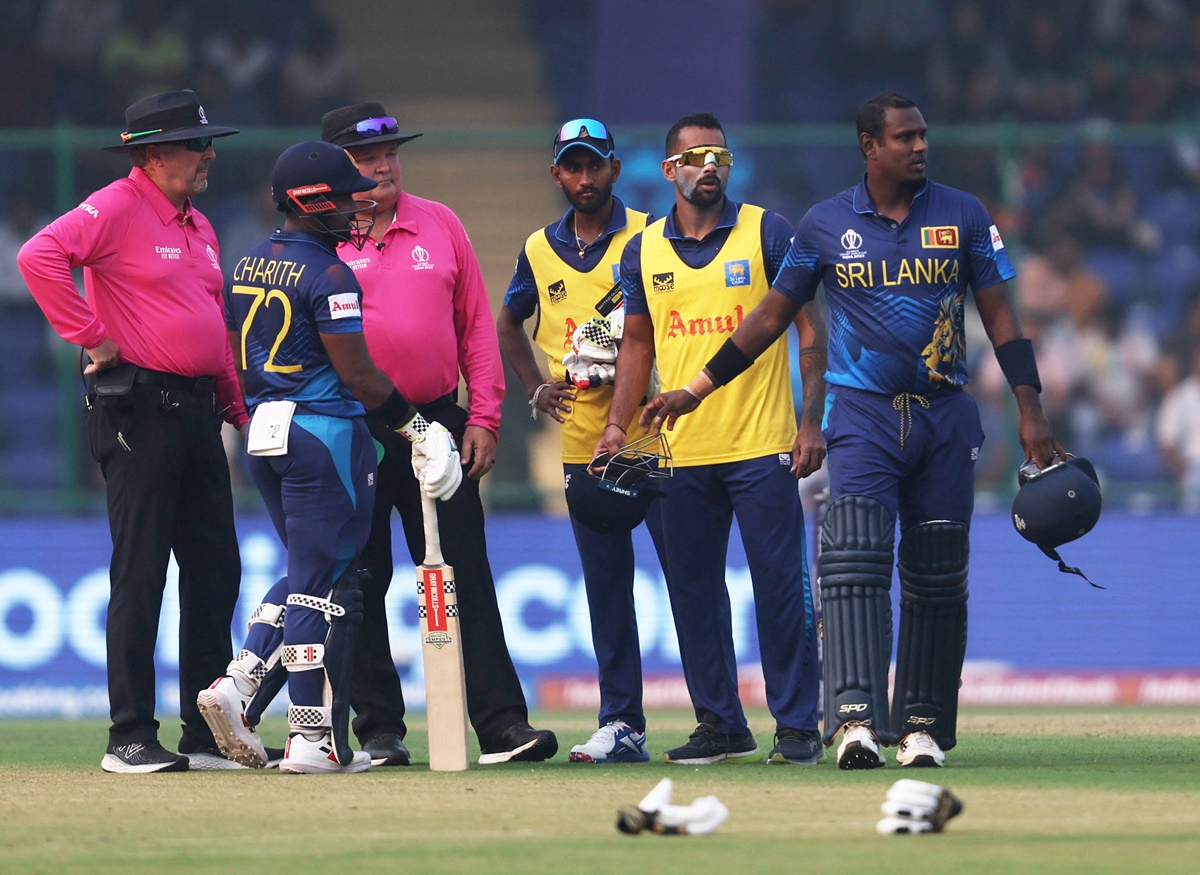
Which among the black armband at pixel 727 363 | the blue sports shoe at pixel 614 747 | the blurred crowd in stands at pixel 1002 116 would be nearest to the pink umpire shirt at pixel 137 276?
the black armband at pixel 727 363

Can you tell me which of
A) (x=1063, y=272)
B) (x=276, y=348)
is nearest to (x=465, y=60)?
(x=1063, y=272)

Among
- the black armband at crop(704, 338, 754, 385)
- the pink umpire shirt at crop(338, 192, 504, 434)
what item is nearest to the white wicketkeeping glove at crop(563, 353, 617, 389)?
the pink umpire shirt at crop(338, 192, 504, 434)

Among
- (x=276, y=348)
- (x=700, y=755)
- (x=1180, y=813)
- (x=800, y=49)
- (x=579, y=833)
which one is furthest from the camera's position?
(x=800, y=49)

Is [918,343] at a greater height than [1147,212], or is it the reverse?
[1147,212]

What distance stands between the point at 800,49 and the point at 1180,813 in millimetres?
15982

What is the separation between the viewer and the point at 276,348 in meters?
7.27

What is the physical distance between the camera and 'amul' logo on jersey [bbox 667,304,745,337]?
7.82m

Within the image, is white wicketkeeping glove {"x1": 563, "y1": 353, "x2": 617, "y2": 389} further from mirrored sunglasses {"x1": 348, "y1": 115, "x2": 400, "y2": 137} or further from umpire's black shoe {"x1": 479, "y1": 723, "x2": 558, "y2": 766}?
umpire's black shoe {"x1": 479, "y1": 723, "x2": 558, "y2": 766}

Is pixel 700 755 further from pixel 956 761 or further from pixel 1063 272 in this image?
pixel 1063 272

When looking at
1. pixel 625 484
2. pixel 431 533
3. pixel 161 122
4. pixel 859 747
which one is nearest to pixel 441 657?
pixel 431 533

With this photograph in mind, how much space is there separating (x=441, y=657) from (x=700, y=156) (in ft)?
7.03

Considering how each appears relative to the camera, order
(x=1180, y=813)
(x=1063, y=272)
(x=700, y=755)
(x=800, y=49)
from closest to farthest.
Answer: (x=1180, y=813) < (x=700, y=755) < (x=1063, y=272) < (x=800, y=49)

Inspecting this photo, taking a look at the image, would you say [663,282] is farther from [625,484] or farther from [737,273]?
[625,484]

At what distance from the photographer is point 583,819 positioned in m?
5.80
